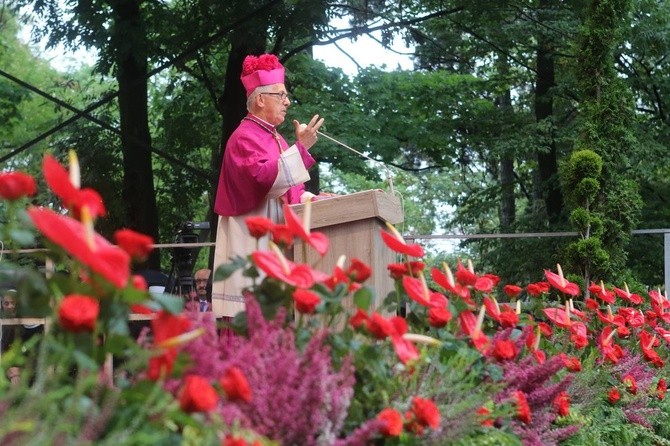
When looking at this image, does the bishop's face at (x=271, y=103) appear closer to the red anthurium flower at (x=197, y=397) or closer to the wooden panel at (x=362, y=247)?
the wooden panel at (x=362, y=247)

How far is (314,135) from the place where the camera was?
4566 mm

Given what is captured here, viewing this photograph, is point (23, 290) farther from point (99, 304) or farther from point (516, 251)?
point (516, 251)

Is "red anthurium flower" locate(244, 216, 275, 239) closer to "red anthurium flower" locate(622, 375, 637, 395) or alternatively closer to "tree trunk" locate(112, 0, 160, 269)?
"red anthurium flower" locate(622, 375, 637, 395)

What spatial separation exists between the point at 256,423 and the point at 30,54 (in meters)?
27.8

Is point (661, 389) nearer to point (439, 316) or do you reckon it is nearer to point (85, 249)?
point (439, 316)

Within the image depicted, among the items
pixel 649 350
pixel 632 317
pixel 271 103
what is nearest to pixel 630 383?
pixel 649 350

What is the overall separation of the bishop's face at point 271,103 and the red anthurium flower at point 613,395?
6.19 feet

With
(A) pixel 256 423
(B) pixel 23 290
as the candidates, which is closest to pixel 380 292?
(A) pixel 256 423

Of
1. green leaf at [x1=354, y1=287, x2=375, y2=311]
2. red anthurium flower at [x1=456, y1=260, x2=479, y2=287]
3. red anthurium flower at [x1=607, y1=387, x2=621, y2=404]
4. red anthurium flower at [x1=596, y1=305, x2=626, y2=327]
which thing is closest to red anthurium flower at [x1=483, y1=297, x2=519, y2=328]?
red anthurium flower at [x1=456, y1=260, x2=479, y2=287]

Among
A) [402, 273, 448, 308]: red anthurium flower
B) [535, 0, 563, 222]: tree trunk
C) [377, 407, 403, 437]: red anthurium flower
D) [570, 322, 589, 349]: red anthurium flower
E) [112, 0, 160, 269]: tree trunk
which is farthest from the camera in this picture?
[535, 0, 563, 222]: tree trunk

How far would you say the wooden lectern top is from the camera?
3734mm

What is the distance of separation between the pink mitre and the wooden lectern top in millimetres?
1069

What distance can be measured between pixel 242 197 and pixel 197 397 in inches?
121

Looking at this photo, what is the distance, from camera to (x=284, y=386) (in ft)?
6.44
